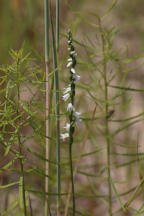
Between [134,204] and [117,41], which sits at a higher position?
[117,41]

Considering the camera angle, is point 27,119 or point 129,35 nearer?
point 27,119

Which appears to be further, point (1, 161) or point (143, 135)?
point (143, 135)

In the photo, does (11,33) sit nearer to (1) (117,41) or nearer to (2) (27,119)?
(2) (27,119)

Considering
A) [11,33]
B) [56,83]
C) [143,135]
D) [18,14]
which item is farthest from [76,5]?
[56,83]

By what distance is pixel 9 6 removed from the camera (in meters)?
1.93

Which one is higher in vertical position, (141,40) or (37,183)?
(141,40)

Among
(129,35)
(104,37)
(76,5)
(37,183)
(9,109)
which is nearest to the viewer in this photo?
(9,109)

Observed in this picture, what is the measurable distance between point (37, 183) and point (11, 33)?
0.72 m

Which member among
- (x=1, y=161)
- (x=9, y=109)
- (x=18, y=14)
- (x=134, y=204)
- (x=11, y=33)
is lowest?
(x=134, y=204)

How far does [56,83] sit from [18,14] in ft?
4.17

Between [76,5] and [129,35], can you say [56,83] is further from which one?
[129,35]

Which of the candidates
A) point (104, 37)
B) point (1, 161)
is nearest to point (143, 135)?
point (104, 37)

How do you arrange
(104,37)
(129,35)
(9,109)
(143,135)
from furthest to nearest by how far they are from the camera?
1. (129,35)
2. (143,135)
3. (104,37)
4. (9,109)

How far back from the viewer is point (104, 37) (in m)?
1.02
